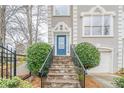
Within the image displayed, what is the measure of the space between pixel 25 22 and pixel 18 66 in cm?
189

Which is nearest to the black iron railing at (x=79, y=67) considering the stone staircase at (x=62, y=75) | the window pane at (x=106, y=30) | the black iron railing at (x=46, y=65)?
the stone staircase at (x=62, y=75)

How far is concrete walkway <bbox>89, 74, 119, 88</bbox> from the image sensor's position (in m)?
9.17

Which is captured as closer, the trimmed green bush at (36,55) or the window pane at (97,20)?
the trimmed green bush at (36,55)

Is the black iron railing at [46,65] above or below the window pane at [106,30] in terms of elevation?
below

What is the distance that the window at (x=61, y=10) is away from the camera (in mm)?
12766

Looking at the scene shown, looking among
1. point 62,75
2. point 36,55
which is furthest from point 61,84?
point 36,55

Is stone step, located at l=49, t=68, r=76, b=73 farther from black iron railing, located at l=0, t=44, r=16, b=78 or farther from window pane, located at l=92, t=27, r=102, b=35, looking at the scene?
window pane, located at l=92, t=27, r=102, b=35

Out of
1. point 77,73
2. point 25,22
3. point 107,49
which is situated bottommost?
point 77,73

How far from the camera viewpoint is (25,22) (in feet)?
35.9

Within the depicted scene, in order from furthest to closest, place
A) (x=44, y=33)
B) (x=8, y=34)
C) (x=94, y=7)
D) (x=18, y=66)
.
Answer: (x=94, y=7) < (x=44, y=33) < (x=8, y=34) < (x=18, y=66)

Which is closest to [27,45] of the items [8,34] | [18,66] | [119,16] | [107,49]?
[8,34]

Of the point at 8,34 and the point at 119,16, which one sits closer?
the point at 8,34

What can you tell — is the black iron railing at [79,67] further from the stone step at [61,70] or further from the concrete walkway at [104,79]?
the concrete walkway at [104,79]

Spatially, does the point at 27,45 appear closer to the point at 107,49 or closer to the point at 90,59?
the point at 90,59
